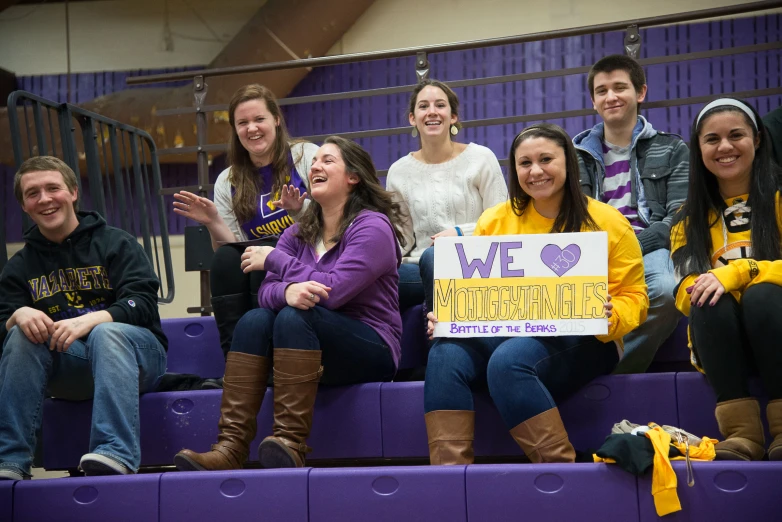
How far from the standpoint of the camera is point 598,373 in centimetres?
236

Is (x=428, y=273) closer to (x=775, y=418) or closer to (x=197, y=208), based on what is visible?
(x=197, y=208)

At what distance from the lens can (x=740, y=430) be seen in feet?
6.85

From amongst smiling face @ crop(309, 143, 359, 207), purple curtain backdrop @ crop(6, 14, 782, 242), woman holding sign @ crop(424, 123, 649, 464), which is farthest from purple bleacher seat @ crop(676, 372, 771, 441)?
purple curtain backdrop @ crop(6, 14, 782, 242)

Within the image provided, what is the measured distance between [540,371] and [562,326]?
0.12 metres

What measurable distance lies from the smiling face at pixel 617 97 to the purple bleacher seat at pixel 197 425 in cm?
120

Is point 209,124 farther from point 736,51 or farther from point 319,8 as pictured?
point 736,51

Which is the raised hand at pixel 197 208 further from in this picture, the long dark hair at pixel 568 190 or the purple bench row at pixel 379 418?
the long dark hair at pixel 568 190

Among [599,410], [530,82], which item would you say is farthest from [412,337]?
[530,82]

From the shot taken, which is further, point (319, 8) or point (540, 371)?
point (319, 8)

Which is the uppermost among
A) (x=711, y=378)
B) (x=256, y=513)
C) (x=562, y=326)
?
(x=562, y=326)

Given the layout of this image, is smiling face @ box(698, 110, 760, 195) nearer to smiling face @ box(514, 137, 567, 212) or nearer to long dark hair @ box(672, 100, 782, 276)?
long dark hair @ box(672, 100, 782, 276)

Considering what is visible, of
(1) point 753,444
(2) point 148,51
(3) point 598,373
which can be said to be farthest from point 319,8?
(1) point 753,444

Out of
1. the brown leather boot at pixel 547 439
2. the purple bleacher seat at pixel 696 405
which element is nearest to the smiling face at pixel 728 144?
the purple bleacher seat at pixel 696 405

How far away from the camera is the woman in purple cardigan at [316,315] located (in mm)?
2324
